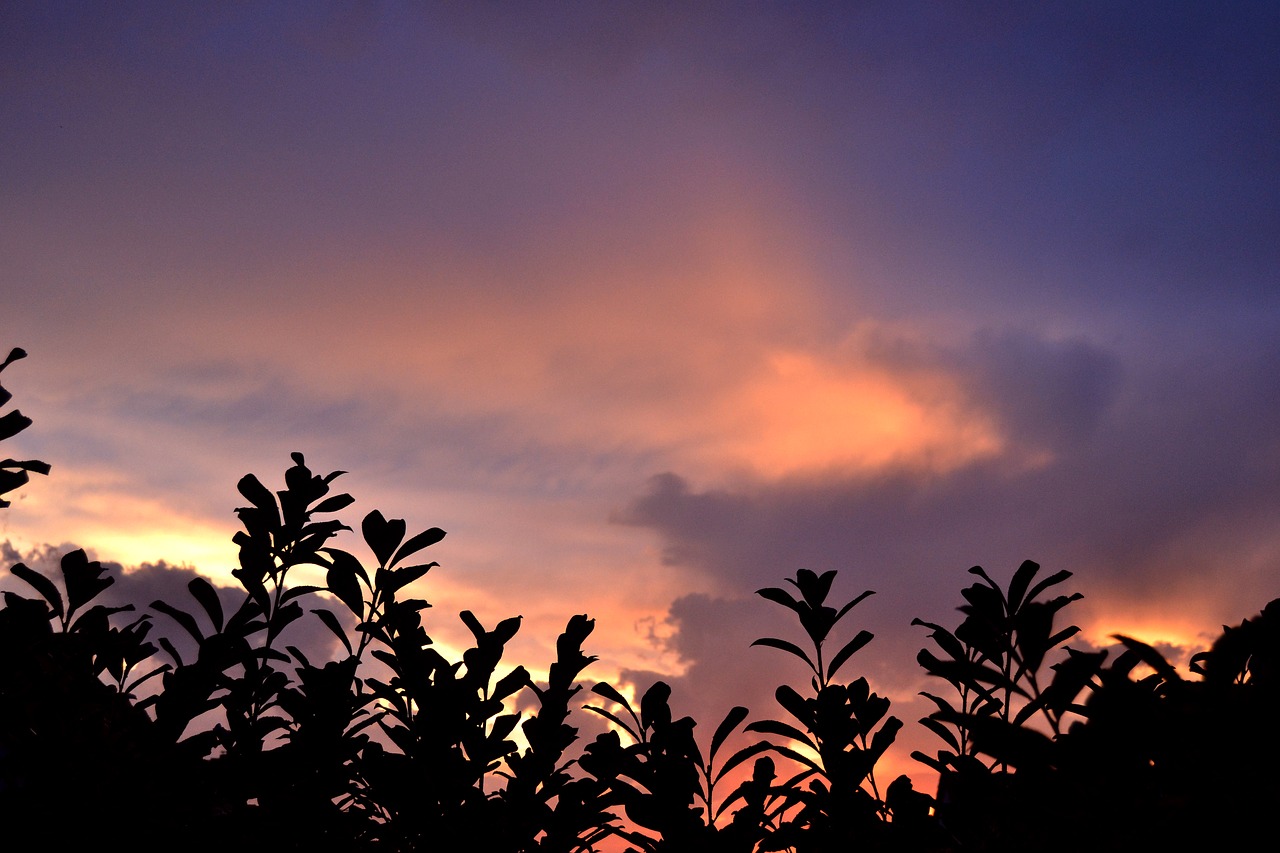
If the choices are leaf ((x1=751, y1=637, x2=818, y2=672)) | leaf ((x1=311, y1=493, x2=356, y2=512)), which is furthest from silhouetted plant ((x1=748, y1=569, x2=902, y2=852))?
leaf ((x1=311, y1=493, x2=356, y2=512))

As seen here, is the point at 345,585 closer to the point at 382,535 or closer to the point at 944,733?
the point at 382,535

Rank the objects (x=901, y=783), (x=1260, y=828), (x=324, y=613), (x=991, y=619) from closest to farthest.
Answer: (x=1260, y=828) → (x=991, y=619) → (x=901, y=783) → (x=324, y=613)

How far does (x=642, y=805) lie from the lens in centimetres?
621

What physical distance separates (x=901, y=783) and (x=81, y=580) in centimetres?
616

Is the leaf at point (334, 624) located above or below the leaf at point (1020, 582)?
below

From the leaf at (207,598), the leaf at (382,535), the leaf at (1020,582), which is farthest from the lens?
the leaf at (382,535)

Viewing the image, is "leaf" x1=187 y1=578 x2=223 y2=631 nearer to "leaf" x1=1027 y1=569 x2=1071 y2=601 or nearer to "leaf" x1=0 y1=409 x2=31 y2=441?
"leaf" x1=0 y1=409 x2=31 y2=441

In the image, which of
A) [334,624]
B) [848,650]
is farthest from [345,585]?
[848,650]

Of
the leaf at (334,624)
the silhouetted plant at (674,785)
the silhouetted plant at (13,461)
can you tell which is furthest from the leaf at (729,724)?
the silhouetted plant at (13,461)

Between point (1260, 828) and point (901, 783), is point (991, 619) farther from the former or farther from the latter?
point (1260, 828)

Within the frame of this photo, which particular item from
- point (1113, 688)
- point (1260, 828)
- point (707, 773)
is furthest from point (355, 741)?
point (1260, 828)

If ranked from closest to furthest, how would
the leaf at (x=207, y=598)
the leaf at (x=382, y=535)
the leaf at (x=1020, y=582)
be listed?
the leaf at (x=1020, y=582) < the leaf at (x=207, y=598) < the leaf at (x=382, y=535)

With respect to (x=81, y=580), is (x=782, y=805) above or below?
below

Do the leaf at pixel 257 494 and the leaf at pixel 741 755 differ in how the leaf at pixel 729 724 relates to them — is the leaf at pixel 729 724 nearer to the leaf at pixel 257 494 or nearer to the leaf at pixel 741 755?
the leaf at pixel 741 755
